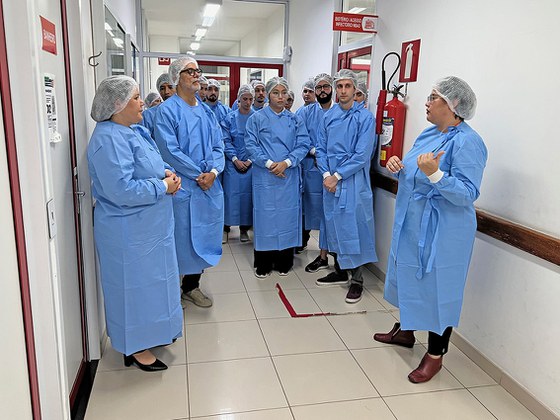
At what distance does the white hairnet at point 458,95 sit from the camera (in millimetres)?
2098

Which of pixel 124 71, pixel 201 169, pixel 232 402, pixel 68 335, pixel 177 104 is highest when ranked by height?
pixel 124 71

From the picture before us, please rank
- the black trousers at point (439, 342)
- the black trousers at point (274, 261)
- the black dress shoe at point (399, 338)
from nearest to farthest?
1. the black trousers at point (439, 342)
2. the black dress shoe at point (399, 338)
3. the black trousers at point (274, 261)

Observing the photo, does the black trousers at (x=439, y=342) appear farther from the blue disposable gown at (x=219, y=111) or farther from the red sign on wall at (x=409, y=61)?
the blue disposable gown at (x=219, y=111)

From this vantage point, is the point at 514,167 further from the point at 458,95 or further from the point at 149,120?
the point at 149,120

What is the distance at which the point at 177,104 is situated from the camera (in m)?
2.81

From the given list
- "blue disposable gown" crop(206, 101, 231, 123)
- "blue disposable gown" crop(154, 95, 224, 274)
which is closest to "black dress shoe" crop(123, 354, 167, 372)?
"blue disposable gown" crop(154, 95, 224, 274)

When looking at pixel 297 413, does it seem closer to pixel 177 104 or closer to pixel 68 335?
pixel 68 335

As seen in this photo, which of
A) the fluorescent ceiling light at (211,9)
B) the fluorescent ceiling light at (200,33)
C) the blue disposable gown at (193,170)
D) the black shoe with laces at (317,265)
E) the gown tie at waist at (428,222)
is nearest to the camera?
the gown tie at waist at (428,222)

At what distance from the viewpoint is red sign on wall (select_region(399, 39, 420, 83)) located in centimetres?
303

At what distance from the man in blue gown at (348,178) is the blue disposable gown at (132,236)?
1424mm

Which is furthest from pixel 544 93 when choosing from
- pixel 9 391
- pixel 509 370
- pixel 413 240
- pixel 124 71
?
pixel 124 71

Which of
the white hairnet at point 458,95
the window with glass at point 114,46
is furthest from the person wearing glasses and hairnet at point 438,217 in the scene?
the window with glass at point 114,46

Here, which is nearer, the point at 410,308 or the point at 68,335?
the point at 68,335

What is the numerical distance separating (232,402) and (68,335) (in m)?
0.81
